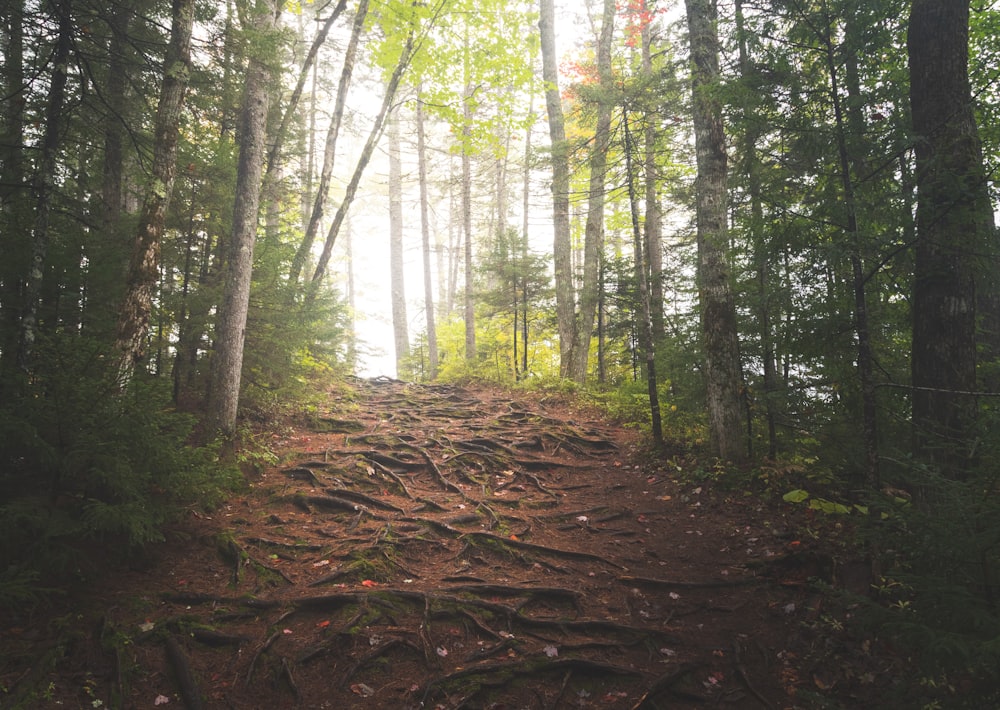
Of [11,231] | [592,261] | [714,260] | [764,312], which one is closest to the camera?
[11,231]

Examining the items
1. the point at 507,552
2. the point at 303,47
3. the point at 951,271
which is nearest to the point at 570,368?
the point at 507,552

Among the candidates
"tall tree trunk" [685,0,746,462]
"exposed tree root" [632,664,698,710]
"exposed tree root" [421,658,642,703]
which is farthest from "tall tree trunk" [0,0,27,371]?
"tall tree trunk" [685,0,746,462]

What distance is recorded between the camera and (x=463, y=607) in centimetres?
487

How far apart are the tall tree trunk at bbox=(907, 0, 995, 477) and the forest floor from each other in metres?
1.73

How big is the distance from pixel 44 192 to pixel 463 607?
251 inches

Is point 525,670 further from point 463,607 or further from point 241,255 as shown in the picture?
point 241,255

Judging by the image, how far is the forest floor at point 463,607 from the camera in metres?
3.73

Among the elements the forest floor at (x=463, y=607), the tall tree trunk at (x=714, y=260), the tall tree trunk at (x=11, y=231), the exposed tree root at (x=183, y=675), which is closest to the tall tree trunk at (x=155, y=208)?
the tall tree trunk at (x=11, y=231)

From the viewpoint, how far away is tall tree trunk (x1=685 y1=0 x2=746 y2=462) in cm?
714

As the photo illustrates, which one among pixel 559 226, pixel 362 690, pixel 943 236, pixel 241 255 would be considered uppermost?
pixel 559 226

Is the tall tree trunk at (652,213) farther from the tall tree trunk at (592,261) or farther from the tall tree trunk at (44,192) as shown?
the tall tree trunk at (44,192)

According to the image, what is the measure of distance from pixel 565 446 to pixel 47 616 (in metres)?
7.54

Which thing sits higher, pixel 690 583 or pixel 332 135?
pixel 332 135

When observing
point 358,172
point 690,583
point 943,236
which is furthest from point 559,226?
point 690,583
